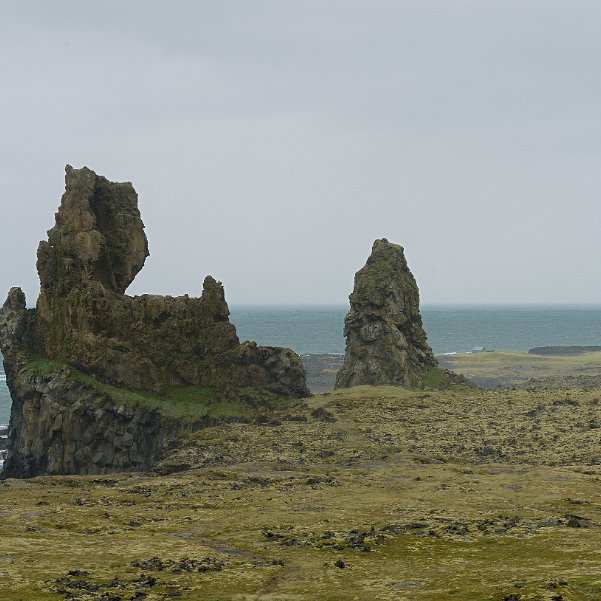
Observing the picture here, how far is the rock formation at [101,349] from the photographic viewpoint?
87.3 metres

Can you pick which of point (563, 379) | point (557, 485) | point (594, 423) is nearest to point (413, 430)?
point (594, 423)

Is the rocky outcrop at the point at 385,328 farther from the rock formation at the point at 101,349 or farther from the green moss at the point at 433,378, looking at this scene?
the rock formation at the point at 101,349

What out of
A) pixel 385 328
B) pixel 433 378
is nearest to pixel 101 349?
pixel 385 328

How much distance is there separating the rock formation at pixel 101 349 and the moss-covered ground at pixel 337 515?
39.1 feet

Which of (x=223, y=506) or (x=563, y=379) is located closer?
(x=223, y=506)

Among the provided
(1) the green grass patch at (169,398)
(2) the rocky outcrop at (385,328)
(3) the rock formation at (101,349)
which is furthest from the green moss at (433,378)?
(1) the green grass patch at (169,398)

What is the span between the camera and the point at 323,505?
1988 inches

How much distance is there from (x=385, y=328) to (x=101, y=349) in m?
43.7

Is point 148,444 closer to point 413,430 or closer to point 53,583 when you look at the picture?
point 413,430

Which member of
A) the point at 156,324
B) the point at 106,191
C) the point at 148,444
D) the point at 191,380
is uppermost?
the point at 106,191

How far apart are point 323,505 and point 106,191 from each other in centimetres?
6484

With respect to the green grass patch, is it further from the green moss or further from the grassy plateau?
the green moss

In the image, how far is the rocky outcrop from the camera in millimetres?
114938

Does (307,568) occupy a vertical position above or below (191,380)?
below
